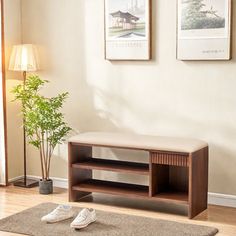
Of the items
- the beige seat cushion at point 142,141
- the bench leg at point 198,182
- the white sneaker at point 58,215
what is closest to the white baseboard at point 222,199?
the bench leg at point 198,182

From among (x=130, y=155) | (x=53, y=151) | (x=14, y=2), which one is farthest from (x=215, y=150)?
(x=14, y=2)

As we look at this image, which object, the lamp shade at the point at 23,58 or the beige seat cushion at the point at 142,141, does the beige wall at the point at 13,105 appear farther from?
the beige seat cushion at the point at 142,141

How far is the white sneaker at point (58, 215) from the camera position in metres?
4.36

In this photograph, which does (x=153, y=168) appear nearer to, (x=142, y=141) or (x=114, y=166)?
(x=142, y=141)

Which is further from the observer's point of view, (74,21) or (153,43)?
(74,21)

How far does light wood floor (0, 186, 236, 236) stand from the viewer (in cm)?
449

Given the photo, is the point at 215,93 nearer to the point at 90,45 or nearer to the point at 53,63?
the point at 90,45

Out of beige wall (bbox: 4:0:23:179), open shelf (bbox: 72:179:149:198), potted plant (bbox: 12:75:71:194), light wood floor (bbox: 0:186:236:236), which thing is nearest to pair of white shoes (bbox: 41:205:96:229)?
light wood floor (bbox: 0:186:236:236)

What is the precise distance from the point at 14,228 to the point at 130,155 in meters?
1.38

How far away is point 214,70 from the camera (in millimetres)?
4777

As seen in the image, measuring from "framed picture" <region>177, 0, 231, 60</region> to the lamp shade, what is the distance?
1.42 meters

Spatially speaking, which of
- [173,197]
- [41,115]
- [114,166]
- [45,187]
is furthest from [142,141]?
[45,187]

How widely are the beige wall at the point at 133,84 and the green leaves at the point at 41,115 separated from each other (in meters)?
0.21

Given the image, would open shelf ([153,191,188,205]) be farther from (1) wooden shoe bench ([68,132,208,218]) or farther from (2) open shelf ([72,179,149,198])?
(2) open shelf ([72,179,149,198])
